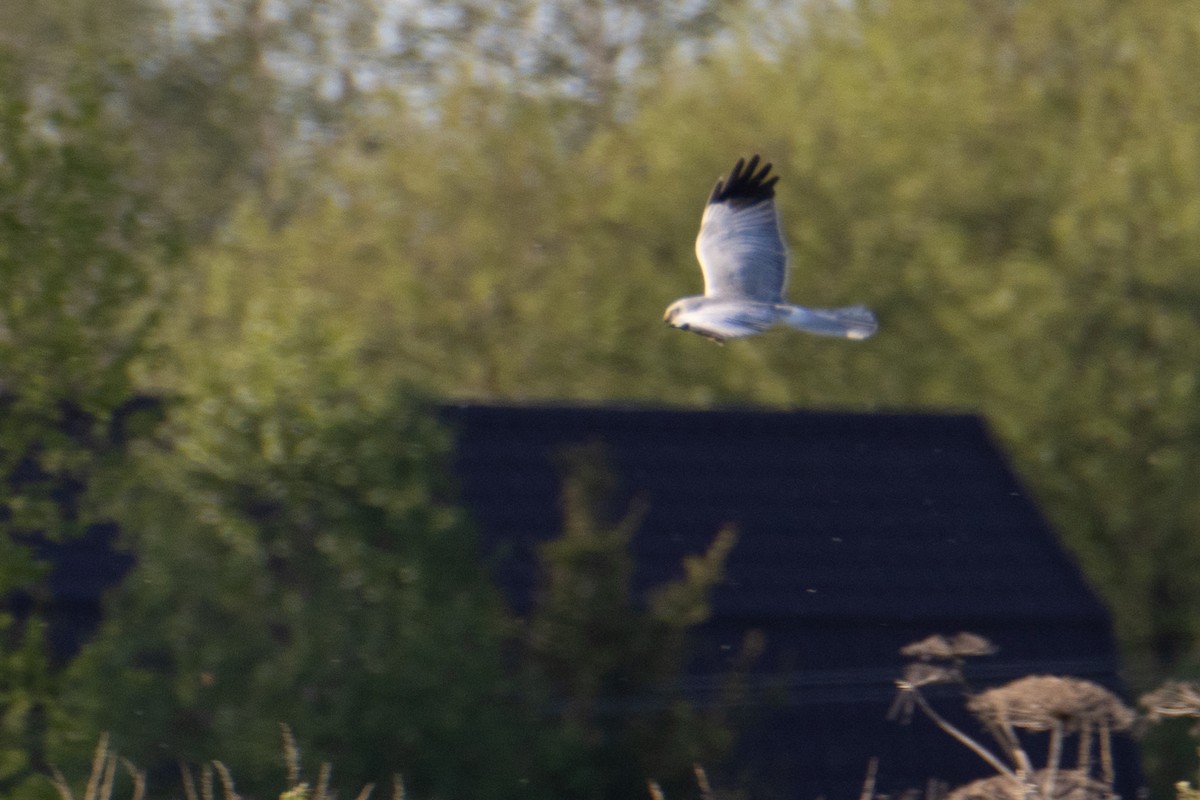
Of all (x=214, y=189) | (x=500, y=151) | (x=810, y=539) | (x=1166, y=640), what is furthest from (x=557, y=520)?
(x=214, y=189)

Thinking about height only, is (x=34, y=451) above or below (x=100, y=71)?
below

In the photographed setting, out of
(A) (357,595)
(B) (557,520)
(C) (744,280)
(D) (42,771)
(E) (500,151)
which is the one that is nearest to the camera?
(C) (744,280)

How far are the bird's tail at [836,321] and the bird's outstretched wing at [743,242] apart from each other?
453 mm

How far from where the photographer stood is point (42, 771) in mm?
9656

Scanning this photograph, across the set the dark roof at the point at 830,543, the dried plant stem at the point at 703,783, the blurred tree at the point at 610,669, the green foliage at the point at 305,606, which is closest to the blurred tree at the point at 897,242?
the dark roof at the point at 830,543

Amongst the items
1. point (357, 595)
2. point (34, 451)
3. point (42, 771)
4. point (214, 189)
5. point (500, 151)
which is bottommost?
point (42, 771)

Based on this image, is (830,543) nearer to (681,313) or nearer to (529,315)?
(681,313)

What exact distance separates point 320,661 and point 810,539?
13.8 ft

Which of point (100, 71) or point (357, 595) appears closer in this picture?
point (357, 595)

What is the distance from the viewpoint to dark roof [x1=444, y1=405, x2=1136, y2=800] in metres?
11.1

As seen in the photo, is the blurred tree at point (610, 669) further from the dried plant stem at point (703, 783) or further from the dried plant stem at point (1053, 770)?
the dried plant stem at point (1053, 770)

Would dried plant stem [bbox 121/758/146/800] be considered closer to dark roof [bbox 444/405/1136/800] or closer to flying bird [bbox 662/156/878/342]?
flying bird [bbox 662/156/878/342]

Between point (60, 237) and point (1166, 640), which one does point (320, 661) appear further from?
point (1166, 640)

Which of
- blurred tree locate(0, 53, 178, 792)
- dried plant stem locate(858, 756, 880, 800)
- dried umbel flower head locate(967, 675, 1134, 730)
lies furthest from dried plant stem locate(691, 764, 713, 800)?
blurred tree locate(0, 53, 178, 792)
